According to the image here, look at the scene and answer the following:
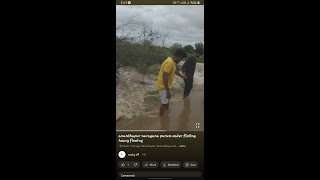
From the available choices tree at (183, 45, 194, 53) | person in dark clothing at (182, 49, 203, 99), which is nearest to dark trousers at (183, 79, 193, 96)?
person in dark clothing at (182, 49, 203, 99)

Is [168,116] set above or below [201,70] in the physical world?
below

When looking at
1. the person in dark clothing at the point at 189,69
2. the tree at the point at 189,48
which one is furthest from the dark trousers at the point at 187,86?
the tree at the point at 189,48

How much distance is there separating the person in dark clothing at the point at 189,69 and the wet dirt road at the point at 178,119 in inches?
1.5

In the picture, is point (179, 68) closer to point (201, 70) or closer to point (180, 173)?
point (201, 70)

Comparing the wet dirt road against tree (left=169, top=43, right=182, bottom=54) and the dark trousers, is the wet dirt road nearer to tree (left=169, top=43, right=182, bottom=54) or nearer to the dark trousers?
the dark trousers

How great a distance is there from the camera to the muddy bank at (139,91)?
151 inches

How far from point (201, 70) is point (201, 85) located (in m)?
0.10

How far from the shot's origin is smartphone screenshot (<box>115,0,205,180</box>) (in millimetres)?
3830

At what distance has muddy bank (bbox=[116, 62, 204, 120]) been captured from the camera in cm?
383

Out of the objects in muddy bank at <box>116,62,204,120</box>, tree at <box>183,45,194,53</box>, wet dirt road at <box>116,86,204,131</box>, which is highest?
tree at <box>183,45,194,53</box>

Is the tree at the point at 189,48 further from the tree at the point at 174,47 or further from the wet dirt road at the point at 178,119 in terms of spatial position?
the wet dirt road at the point at 178,119

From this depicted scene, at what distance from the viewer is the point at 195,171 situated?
3.84 metres

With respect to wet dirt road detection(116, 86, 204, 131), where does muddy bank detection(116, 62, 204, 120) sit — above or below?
above

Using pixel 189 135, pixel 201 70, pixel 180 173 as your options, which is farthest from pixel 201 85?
pixel 180 173
